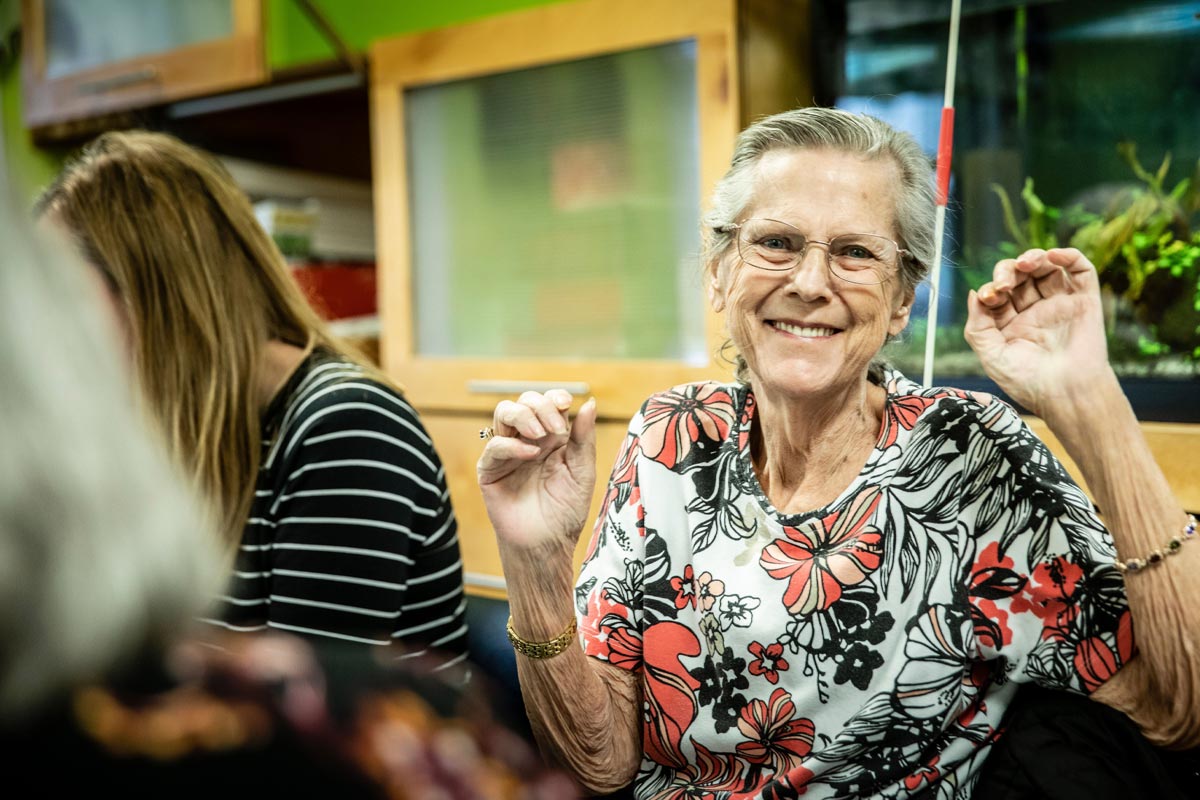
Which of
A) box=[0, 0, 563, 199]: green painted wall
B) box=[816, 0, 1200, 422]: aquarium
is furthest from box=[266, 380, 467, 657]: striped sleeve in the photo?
box=[0, 0, 563, 199]: green painted wall

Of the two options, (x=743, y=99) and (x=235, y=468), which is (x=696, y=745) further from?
(x=743, y=99)

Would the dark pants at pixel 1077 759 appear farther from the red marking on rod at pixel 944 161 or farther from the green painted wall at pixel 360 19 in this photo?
the green painted wall at pixel 360 19

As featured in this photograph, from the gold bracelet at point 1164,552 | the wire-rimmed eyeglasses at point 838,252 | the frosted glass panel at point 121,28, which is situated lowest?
the gold bracelet at point 1164,552

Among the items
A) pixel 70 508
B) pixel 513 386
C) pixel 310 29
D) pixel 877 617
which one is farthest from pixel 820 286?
pixel 310 29

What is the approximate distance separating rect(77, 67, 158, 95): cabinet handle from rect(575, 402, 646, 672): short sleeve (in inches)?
73.5

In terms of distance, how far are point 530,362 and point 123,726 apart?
1706mm

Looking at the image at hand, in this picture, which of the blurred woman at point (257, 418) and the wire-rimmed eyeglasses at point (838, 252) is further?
the blurred woman at point (257, 418)

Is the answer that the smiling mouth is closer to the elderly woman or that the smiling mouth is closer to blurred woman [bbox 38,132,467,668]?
the elderly woman

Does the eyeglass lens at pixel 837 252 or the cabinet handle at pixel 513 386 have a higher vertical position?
the eyeglass lens at pixel 837 252

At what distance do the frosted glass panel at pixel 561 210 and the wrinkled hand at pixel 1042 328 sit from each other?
0.89 m

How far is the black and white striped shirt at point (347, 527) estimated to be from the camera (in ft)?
3.87

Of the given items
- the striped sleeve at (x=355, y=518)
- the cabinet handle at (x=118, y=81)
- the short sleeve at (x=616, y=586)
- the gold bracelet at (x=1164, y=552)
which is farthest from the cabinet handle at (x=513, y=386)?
the gold bracelet at (x=1164, y=552)

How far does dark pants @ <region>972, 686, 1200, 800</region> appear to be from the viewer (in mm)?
919

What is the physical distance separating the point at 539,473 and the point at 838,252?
→ 15.1 inches
